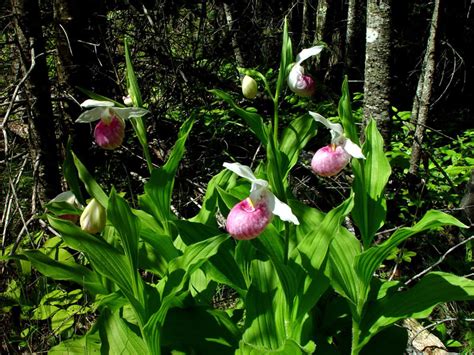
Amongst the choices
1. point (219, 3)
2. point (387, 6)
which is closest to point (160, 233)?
point (387, 6)

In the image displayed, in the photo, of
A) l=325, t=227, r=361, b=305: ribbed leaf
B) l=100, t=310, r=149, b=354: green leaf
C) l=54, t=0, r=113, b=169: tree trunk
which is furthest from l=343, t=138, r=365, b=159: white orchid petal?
l=54, t=0, r=113, b=169: tree trunk

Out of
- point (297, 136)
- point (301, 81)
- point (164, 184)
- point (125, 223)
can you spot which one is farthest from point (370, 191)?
point (125, 223)

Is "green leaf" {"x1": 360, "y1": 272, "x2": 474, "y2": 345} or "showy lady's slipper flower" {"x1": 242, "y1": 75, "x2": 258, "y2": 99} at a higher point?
"showy lady's slipper flower" {"x1": 242, "y1": 75, "x2": 258, "y2": 99}

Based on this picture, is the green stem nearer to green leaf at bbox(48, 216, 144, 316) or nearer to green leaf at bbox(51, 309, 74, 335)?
green leaf at bbox(48, 216, 144, 316)

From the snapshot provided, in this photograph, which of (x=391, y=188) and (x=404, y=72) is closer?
(x=391, y=188)

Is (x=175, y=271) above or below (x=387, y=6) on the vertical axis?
below

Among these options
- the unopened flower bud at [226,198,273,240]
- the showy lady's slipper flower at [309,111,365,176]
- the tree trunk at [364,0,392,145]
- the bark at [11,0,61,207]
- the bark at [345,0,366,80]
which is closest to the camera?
the unopened flower bud at [226,198,273,240]

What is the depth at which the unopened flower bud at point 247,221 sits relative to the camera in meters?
1.56

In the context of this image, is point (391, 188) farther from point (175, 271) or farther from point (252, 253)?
point (175, 271)

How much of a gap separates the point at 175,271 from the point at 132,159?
1914 mm

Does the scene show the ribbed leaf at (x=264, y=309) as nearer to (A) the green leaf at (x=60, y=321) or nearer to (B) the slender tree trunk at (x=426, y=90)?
(A) the green leaf at (x=60, y=321)

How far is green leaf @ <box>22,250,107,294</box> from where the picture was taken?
6.00ft

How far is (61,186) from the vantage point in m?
2.97

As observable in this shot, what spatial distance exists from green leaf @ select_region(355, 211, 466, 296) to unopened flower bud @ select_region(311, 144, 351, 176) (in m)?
0.31
